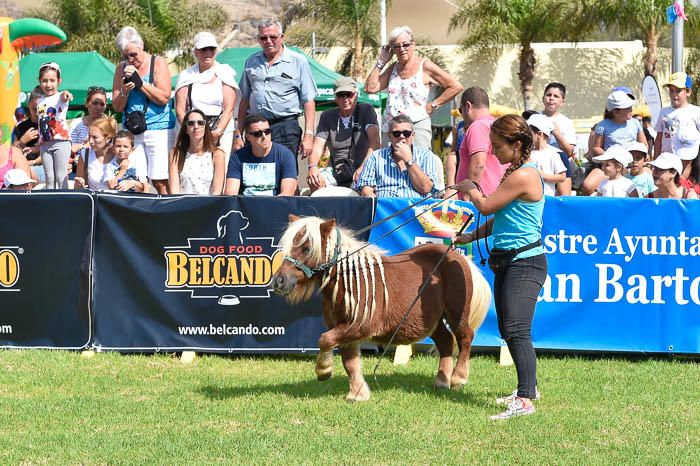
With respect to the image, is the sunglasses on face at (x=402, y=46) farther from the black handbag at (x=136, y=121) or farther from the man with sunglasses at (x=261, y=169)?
the black handbag at (x=136, y=121)

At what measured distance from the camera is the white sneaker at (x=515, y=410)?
615 centimetres

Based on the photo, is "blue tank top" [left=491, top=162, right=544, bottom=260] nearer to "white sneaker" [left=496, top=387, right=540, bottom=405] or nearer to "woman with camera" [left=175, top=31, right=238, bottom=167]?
"white sneaker" [left=496, top=387, right=540, bottom=405]

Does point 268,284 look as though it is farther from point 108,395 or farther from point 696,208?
point 696,208

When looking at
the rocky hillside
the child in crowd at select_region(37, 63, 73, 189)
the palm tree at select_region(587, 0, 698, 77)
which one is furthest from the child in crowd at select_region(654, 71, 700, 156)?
the rocky hillside

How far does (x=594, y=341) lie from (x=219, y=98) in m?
4.65

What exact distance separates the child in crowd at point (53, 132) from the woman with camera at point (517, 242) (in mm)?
6106

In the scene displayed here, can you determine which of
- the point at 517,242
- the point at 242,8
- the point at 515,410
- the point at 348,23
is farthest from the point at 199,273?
the point at 242,8

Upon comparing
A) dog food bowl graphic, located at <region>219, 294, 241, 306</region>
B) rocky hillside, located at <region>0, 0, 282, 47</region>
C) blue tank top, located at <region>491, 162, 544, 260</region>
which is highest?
rocky hillside, located at <region>0, 0, 282, 47</region>

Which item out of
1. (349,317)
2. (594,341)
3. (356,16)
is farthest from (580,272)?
(356,16)

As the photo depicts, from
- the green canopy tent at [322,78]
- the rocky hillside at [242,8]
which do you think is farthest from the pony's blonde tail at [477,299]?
the rocky hillside at [242,8]

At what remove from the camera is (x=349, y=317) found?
668 centimetres

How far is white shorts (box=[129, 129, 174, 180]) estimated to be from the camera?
10.1 meters

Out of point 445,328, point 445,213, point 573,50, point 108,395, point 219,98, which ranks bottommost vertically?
point 108,395

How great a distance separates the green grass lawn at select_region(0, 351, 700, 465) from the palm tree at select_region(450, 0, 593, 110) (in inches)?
1281
